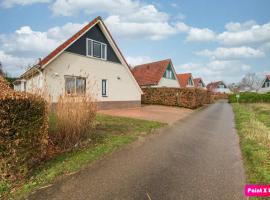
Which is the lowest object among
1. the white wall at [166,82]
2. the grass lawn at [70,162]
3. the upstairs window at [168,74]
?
the grass lawn at [70,162]

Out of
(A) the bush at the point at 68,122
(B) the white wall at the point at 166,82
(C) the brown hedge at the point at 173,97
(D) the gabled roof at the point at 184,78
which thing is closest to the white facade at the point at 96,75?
Answer: (C) the brown hedge at the point at 173,97

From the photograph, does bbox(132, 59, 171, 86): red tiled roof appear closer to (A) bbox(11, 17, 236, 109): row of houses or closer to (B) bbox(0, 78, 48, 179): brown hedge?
(A) bbox(11, 17, 236, 109): row of houses

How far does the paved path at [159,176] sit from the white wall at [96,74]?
25.8 ft

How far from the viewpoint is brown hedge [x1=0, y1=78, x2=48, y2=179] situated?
4.06m

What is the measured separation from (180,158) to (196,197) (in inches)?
89.1

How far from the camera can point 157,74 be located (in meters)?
32.5

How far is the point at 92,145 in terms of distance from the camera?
22.5 feet

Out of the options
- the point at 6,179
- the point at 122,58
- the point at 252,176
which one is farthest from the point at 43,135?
the point at 122,58

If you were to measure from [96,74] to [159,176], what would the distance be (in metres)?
14.5

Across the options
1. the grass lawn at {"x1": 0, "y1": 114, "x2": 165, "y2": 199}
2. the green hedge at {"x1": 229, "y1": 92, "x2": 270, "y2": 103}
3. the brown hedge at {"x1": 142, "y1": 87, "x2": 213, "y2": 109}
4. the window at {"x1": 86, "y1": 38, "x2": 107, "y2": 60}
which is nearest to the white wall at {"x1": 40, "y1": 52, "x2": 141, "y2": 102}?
the window at {"x1": 86, "y1": 38, "x2": 107, "y2": 60}

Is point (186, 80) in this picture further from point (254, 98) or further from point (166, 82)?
point (166, 82)

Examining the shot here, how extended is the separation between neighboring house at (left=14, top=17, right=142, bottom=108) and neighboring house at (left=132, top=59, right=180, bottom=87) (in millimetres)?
9368

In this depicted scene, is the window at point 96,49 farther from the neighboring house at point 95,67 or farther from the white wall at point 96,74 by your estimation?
the white wall at point 96,74

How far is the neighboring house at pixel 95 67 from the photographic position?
1509 centimetres
